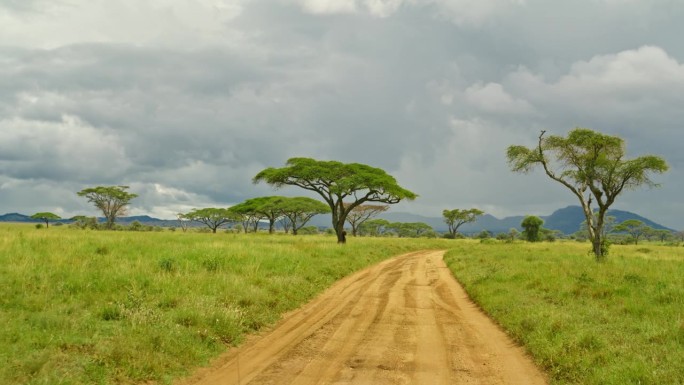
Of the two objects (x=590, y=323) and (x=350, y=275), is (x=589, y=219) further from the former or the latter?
(x=590, y=323)

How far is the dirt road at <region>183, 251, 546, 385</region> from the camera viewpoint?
24.0 ft

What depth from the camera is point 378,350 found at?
8750mm

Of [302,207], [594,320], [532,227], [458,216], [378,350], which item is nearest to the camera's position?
[378,350]

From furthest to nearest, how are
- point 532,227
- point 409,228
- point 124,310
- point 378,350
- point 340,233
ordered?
1. point 409,228
2. point 532,227
3. point 340,233
4. point 124,310
5. point 378,350

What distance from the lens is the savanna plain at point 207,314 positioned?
7141mm

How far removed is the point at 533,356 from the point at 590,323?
96.6 inches

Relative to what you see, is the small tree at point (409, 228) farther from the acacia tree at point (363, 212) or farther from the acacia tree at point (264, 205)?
the acacia tree at point (264, 205)

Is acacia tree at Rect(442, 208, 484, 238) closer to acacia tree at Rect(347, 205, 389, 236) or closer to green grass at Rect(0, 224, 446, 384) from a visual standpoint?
acacia tree at Rect(347, 205, 389, 236)

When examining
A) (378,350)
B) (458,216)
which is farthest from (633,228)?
(378,350)

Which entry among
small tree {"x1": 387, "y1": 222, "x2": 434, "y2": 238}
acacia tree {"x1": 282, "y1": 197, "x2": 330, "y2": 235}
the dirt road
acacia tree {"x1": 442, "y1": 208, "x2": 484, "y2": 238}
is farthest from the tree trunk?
small tree {"x1": 387, "y1": 222, "x2": 434, "y2": 238}

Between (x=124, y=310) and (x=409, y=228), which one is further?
(x=409, y=228)

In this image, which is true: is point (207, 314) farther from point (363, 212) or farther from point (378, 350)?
point (363, 212)

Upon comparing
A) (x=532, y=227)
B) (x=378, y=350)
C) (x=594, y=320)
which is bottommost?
(x=378, y=350)

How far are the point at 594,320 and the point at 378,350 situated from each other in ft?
18.5
